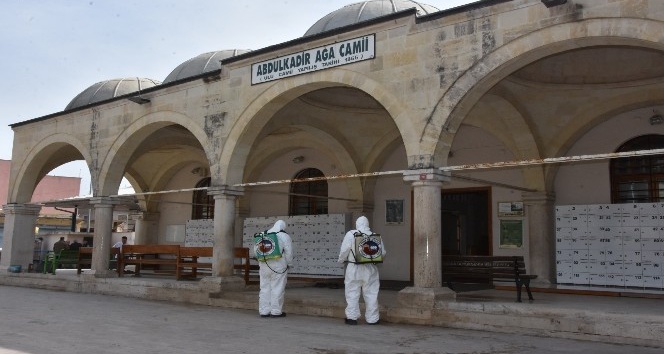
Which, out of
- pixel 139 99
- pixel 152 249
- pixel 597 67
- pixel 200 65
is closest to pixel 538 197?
pixel 597 67

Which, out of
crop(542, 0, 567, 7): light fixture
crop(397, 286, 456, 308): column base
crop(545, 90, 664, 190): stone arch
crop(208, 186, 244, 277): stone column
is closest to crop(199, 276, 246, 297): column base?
crop(208, 186, 244, 277): stone column

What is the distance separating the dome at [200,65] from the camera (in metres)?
16.2

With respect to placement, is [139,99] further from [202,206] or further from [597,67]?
[597,67]

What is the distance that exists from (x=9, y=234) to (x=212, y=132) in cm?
773

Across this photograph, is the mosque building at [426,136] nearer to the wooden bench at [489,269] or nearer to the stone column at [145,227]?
the wooden bench at [489,269]

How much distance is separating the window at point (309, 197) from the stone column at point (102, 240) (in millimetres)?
4592

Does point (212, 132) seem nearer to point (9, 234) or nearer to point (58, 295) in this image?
point (58, 295)

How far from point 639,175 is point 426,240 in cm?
519

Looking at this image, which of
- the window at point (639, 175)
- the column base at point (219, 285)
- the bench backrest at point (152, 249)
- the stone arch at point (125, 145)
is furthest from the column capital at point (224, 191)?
the window at point (639, 175)

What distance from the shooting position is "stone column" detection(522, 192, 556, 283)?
37.0 ft

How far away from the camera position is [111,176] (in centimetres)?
1344

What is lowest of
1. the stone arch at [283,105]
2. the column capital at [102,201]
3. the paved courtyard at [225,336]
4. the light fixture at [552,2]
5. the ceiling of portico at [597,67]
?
the paved courtyard at [225,336]

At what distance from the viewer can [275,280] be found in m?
8.94

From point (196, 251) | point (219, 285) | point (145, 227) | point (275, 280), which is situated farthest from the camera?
point (145, 227)
